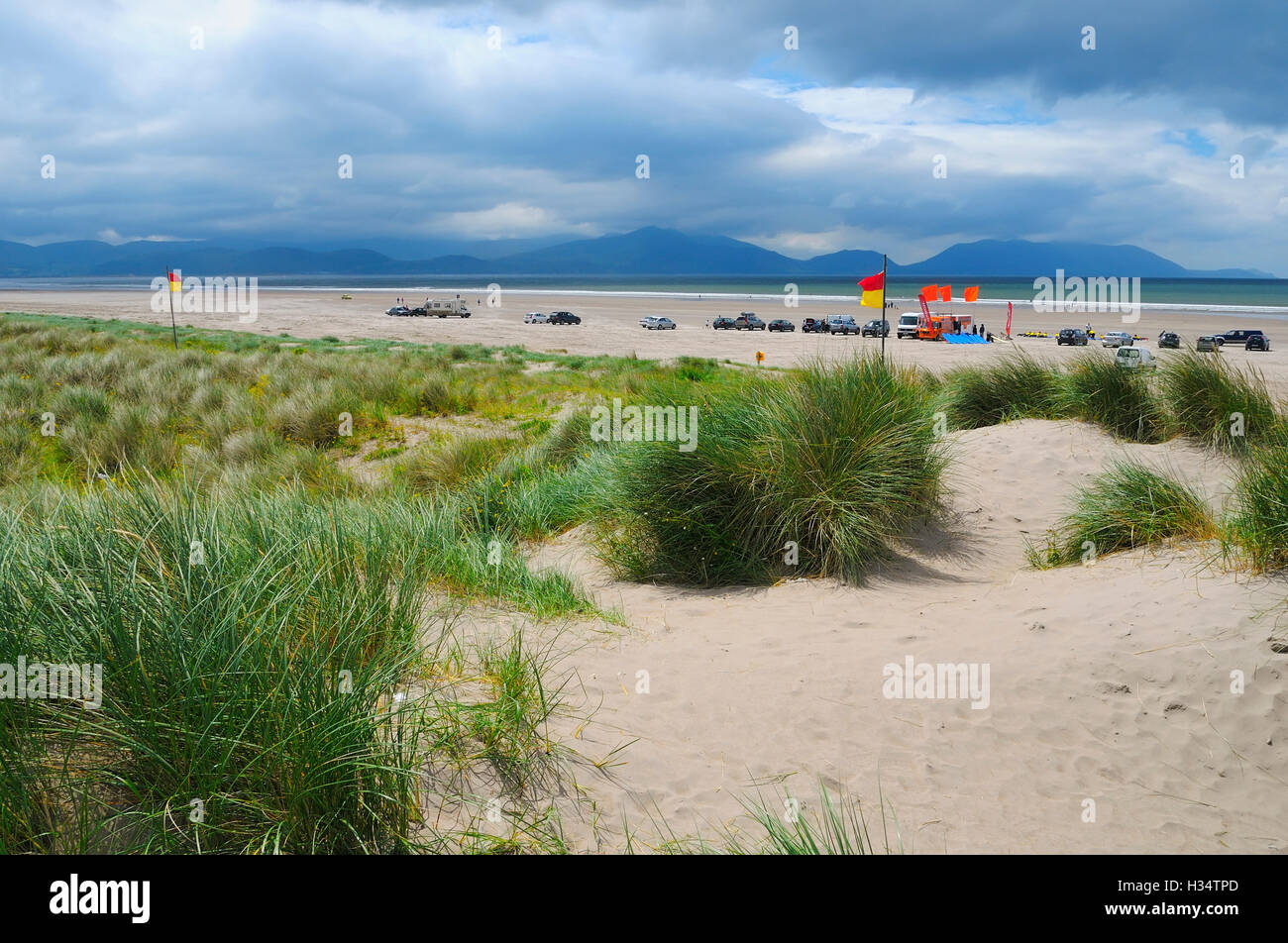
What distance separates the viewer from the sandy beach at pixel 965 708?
3.45m

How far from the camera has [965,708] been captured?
4.29 m

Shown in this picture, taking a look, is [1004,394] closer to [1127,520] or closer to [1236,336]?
[1127,520]

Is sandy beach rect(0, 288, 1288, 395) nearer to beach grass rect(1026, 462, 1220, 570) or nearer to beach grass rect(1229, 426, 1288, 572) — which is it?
beach grass rect(1026, 462, 1220, 570)

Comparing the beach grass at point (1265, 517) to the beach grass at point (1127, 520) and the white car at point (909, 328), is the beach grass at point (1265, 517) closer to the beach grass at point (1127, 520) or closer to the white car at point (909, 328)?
the beach grass at point (1127, 520)

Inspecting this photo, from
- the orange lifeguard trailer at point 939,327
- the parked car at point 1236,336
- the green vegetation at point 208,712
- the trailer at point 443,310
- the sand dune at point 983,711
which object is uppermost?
the trailer at point 443,310

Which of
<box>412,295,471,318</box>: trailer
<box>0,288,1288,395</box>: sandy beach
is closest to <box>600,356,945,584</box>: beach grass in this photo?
<box>0,288,1288,395</box>: sandy beach

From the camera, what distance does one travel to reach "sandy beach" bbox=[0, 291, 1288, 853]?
3.45 metres

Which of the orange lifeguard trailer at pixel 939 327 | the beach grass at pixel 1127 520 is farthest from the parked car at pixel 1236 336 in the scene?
the beach grass at pixel 1127 520

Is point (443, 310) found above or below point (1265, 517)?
above

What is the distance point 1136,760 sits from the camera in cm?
394

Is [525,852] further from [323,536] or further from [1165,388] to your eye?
[1165,388]

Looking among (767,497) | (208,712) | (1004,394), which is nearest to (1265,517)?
(767,497)

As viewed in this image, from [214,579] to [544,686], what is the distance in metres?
1.71
